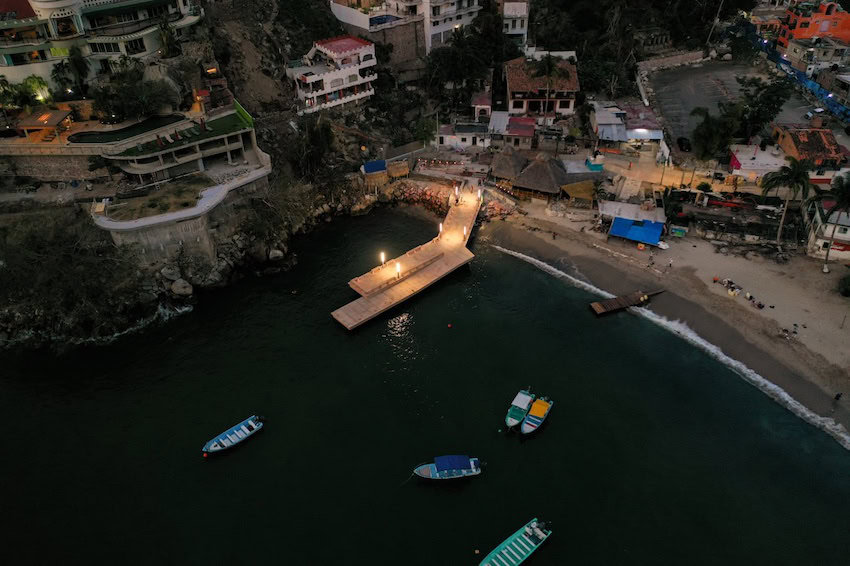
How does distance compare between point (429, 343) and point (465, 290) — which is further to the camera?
point (465, 290)

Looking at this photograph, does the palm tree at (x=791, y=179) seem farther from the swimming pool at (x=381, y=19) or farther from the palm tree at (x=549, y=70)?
the swimming pool at (x=381, y=19)

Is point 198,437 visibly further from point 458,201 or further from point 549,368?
point 458,201

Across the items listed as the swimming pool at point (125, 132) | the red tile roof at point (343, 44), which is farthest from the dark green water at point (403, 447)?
the red tile roof at point (343, 44)

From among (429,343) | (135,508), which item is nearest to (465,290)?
(429,343)

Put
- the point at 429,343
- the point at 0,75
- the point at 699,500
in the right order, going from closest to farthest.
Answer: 1. the point at 699,500
2. the point at 429,343
3. the point at 0,75

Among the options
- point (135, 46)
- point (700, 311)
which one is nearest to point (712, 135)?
point (700, 311)

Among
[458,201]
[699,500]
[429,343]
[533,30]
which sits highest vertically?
[533,30]

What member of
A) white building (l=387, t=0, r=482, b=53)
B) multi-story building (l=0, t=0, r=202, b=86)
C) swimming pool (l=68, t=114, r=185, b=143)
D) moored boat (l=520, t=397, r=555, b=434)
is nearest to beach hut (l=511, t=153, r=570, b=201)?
white building (l=387, t=0, r=482, b=53)
